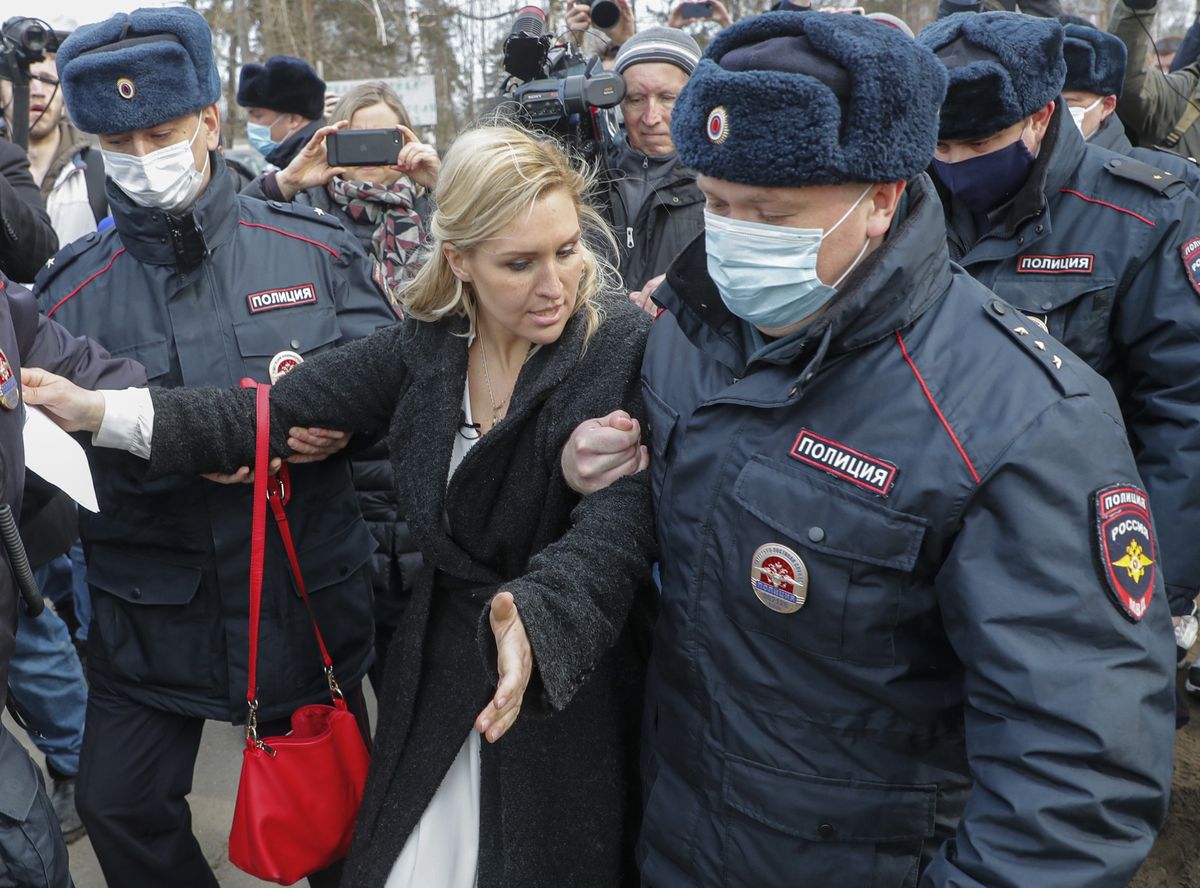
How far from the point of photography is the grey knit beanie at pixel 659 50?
3.77 m

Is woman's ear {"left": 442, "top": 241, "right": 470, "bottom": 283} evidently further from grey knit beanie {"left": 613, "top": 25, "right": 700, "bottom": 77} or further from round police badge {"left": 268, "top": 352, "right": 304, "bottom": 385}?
grey knit beanie {"left": 613, "top": 25, "right": 700, "bottom": 77}

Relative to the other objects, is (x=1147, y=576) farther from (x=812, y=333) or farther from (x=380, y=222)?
(x=380, y=222)

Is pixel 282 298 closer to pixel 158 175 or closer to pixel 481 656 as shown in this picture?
pixel 158 175

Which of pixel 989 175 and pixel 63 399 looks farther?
pixel 989 175

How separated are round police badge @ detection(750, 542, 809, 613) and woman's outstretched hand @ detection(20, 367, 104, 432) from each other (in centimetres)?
148

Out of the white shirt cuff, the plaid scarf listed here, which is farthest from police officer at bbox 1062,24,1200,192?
the white shirt cuff

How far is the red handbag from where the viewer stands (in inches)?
91.4

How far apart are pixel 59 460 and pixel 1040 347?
1.79 metres

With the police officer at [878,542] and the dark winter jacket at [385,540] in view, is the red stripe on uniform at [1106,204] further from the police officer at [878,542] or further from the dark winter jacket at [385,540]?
the dark winter jacket at [385,540]

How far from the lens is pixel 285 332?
263cm

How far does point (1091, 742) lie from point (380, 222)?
3306 mm

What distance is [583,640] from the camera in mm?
1646

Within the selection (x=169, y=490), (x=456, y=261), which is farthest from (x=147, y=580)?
(x=456, y=261)

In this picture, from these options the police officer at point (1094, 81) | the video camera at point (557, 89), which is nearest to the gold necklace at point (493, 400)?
the video camera at point (557, 89)
